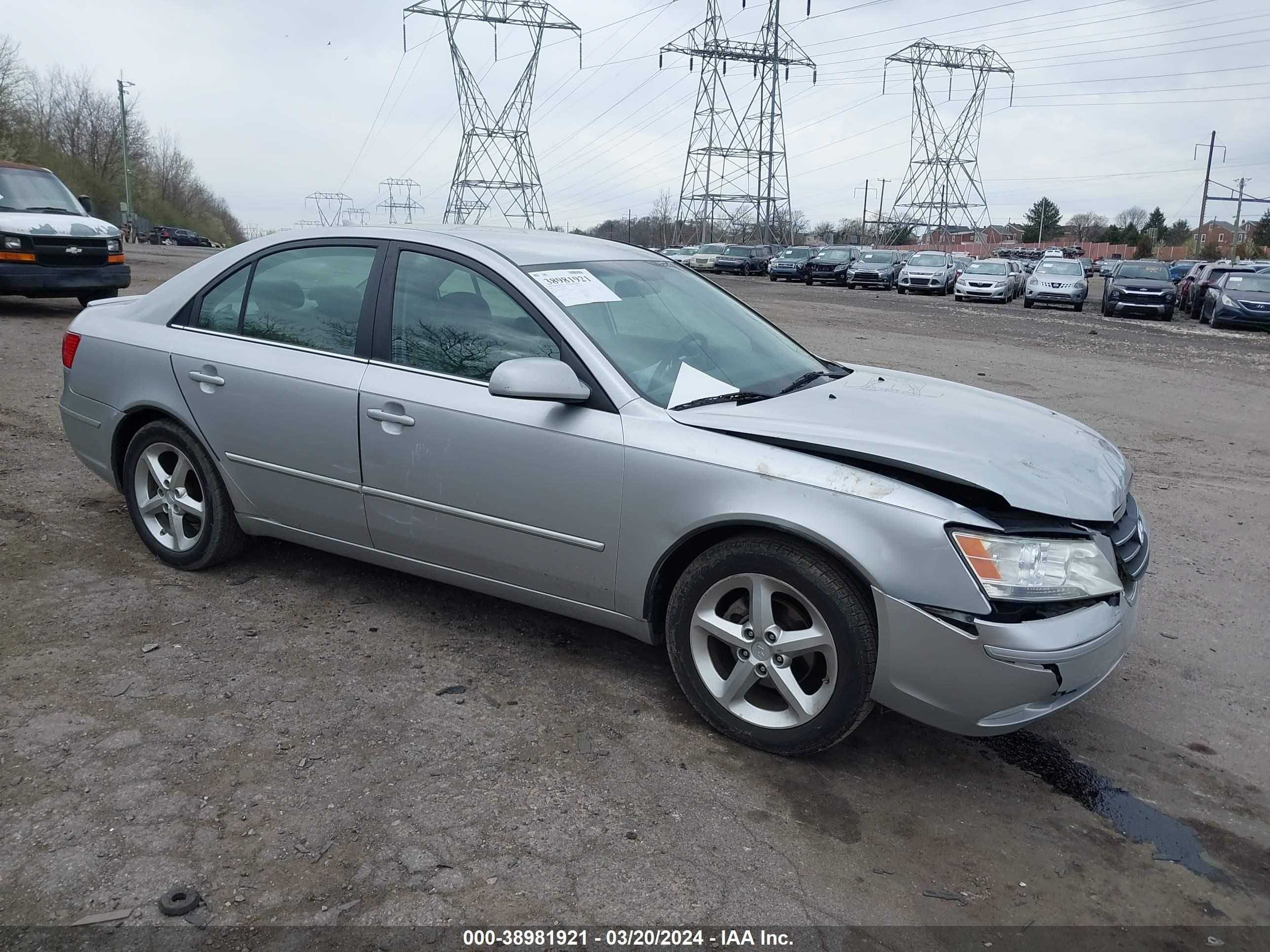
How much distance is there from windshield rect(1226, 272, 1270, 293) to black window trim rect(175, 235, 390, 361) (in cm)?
2435

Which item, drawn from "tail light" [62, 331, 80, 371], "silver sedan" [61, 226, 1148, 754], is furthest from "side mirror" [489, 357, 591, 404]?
"tail light" [62, 331, 80, 371]

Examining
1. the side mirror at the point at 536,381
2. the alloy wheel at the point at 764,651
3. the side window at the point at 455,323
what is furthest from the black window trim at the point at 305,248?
the alloy wheel at the point at 764,651

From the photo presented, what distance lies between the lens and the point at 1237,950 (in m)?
2.42

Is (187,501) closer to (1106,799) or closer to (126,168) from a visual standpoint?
(1106,799)

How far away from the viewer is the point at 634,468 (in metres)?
3.27

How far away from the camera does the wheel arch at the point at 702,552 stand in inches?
116

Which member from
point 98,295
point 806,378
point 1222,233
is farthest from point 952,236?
point 806,378

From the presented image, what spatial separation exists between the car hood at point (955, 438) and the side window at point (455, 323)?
74cm

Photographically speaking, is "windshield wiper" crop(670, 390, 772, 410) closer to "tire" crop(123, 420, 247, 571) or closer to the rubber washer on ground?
the rubber washer on ground

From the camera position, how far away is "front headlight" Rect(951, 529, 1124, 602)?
2.82 m

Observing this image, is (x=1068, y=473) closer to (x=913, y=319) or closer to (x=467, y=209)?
(x=913, y=319)

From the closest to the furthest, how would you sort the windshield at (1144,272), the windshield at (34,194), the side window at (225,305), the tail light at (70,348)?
the side window at (225,305)
the tail light at (70,348)
the windshield at (34,194)
the windshield at (1144,272)

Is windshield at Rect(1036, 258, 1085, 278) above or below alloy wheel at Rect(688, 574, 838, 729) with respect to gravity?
above

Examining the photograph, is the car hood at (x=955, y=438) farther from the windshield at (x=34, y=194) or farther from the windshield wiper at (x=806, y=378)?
the windshield at (x=34, y=194)
